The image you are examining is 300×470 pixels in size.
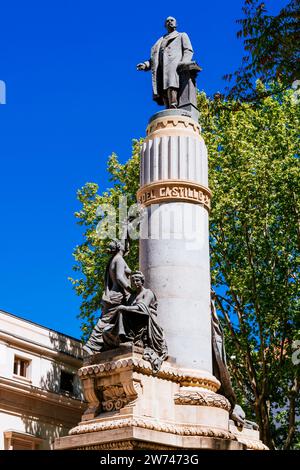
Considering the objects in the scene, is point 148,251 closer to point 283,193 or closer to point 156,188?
point 156,188

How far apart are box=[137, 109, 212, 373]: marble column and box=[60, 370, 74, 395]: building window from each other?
2130cm

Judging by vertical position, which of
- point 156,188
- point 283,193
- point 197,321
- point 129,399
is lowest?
point 129,399

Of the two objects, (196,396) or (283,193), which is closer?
(196,396)

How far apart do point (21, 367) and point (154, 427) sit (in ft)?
70.3

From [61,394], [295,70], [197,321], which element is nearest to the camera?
[295,70]

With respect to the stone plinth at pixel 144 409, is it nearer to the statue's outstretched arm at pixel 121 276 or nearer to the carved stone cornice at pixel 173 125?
the statue's outstretched arm at pixel 121 276

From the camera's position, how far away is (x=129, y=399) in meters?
13.0

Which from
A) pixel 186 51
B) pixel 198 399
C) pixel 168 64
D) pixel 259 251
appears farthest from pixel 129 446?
pixel 259 251

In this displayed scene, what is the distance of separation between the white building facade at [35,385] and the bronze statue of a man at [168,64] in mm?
17117

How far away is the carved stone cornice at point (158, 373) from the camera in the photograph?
1308 centimetres

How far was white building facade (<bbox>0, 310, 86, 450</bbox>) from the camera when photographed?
31797 mm

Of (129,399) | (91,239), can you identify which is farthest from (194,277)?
(91,239)

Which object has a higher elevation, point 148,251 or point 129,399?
point 148,251
